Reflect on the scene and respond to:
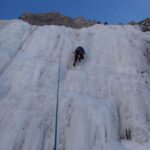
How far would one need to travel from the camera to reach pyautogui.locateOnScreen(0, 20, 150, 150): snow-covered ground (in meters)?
7.80

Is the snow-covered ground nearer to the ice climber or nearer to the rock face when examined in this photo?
the ice climber

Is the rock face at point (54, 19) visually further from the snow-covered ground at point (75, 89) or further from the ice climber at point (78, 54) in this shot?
the ice climber at point (78, 54)

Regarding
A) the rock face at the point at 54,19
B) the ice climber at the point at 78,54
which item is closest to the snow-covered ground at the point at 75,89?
the ice climber at the point at 78,54

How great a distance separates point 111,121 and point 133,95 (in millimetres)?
1694

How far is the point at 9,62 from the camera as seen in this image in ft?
36.9

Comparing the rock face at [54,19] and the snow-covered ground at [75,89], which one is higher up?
the rock face at [54,19]

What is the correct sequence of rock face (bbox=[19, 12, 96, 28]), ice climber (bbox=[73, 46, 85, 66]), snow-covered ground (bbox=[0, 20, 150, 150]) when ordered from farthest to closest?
rock face (bbox=[19, 12, 96, 28]) < ice climber (bbox=[73, 46, 85, 66]) < snow-covered ground (bbox=[0, 20, 150, 150])

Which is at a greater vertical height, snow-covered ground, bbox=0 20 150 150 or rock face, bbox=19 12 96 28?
rock face, bbox=19 12 96 28

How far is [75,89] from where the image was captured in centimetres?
990

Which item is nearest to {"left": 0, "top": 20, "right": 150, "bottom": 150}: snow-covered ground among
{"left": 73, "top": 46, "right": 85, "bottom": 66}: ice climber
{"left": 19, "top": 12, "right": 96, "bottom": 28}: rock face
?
{"left": 73, "top": 46, "right": 85, "bottom": 66}: ice climber

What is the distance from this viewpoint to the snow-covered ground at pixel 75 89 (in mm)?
7801

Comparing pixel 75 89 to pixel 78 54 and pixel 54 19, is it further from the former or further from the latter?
pixel 54 19

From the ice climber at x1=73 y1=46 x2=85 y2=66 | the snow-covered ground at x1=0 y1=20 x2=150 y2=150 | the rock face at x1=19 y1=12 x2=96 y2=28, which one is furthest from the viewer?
the rock face at x1=19 y1=12 x2=96 y2=28

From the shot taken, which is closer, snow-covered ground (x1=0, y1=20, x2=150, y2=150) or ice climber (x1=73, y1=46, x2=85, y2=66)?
snow-covered ground (x1=0, y1=20, x2=150, y2=150)
